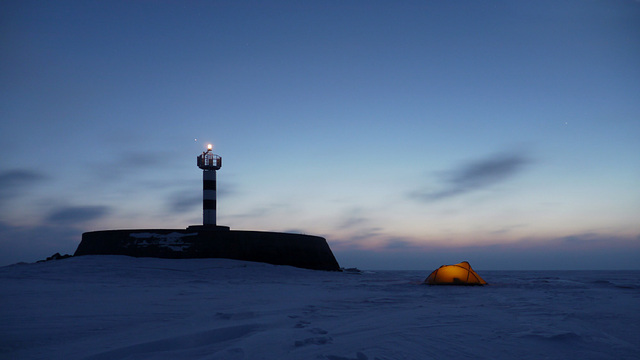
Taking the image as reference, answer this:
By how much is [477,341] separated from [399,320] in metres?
1.17

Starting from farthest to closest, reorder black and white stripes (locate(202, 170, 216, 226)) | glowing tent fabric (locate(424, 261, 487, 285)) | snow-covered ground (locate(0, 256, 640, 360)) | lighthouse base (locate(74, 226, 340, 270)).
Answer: black and white stripes (locate(202, 170, 216, 226))
lighthouse base (locate(74, 226, 340, 270))
glowing tent fabric (locate(424, 261, 487, 285))
snow-covered ground (locate(0, 256, 640, 360))

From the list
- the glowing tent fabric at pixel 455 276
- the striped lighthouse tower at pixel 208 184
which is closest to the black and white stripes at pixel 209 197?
the striped lighthouse tower at pixel 208 184

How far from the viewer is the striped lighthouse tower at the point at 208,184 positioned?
19.9 metres

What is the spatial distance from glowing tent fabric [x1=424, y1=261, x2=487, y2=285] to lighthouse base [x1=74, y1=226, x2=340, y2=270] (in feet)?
22.2

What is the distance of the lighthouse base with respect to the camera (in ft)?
50.1

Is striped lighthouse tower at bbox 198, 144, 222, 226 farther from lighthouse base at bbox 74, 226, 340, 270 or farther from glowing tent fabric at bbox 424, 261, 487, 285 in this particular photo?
glowing tent fabric at bbox 424, 261, 487, 285

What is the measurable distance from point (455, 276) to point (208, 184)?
12.8 m

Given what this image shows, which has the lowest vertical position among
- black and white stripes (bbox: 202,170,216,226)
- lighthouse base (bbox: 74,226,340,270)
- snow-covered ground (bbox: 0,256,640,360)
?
snow-covered ground (bbox: 0,256,640,360)

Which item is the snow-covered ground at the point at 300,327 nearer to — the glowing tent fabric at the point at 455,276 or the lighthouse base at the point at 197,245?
the glowing tent fabric at the point at 455,276

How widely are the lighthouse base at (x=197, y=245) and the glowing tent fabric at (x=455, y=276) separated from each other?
6.76 m

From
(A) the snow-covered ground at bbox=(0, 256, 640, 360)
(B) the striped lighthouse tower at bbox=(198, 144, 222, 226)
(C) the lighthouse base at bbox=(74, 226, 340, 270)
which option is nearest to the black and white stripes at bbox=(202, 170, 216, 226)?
(B) the striped lighthouse tower at bbox=(198, 144, 222, 226)

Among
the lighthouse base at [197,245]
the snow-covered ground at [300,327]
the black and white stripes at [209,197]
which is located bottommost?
the snow-covered ground at [300,327]

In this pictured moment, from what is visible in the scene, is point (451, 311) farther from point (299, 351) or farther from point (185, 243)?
point (185, 243)

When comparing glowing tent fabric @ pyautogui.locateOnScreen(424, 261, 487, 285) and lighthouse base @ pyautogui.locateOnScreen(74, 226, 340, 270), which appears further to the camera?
lighthouse base @ pyautogui.locateOnScreen(74, 226, 340, 270)
